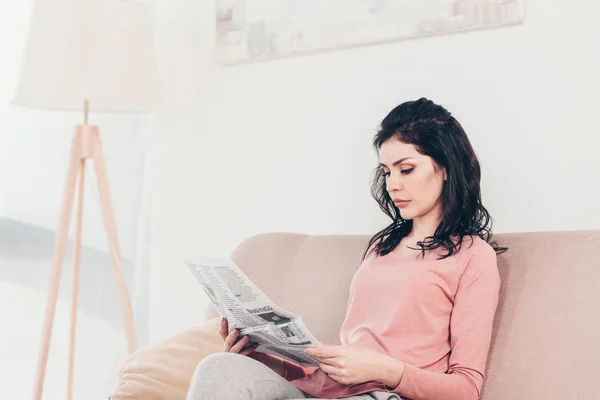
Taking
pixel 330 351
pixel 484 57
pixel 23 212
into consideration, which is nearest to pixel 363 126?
pixel 484 57

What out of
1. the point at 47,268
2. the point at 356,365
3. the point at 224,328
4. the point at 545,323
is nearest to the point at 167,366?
the point at 224,328

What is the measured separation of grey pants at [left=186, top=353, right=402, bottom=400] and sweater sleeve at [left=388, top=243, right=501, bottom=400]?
6 cm

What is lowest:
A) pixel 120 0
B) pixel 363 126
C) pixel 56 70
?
pixel 363 126

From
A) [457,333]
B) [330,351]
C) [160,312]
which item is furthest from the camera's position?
[160,312]

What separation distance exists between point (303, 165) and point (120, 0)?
744mm

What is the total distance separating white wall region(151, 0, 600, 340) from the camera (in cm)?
188

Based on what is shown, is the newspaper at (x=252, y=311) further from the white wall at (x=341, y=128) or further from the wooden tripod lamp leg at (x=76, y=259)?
the wooden tripod lamp leg at (x=76, y=259)

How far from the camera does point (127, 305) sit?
97.3 inches

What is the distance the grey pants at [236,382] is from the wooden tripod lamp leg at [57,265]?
3.79 feet

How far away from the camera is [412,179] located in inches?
65.0

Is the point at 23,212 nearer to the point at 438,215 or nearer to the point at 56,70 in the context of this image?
the point at 56,70

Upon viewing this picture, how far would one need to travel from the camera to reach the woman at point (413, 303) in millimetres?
1396

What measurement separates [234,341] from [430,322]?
38 cm

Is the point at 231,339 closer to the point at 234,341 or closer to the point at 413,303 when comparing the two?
the point at 234,341
